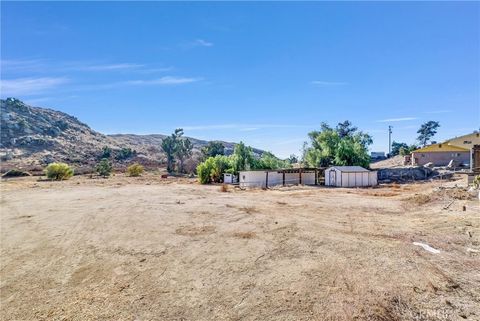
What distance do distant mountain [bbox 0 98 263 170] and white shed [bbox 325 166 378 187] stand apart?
56.6 meters

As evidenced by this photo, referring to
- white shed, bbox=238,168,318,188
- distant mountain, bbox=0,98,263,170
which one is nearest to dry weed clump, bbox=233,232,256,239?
white shed, bbox=238,168,318,188

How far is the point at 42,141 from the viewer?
356 feet

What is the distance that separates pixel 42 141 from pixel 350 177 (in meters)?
102

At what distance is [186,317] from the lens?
282 inches

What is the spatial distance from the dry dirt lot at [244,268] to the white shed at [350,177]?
79.3 ft

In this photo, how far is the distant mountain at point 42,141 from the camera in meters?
95.6

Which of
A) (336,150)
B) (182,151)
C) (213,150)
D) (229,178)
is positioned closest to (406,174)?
(336,150)

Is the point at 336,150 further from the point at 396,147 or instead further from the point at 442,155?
the point at 396,147

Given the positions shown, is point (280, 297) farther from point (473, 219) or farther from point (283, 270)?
point (473, 219)

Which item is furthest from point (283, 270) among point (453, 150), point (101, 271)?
point (453, 150)

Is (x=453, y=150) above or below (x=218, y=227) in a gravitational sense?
above

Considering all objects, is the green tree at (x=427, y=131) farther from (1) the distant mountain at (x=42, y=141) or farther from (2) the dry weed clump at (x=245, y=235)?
(2) the dry weed clump at (x=245, y=235)

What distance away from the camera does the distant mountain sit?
95562 mm

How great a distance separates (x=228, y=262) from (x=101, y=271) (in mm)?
3659
